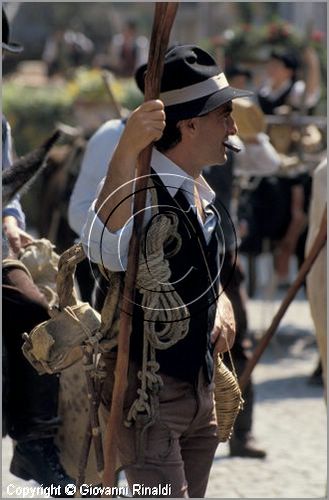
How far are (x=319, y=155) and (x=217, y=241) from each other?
7.67 m

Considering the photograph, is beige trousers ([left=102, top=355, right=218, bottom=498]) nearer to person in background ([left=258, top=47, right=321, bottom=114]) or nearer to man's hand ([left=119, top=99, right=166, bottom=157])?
man's hand ([left=119, top=99, right=166, bottom=157])

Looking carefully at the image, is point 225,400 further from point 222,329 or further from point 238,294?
point 238,294

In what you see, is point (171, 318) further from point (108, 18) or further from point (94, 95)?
point (108, 18)

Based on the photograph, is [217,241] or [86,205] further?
[86,205]

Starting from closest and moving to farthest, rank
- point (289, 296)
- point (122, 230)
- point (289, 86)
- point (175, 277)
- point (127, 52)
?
point (122, 230), point (175, 277), point (289, 296), point (289, 86), point (127, 52)

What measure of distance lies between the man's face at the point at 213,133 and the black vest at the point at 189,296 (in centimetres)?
20

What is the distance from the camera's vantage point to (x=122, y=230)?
436 cm

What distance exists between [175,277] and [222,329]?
350 mm

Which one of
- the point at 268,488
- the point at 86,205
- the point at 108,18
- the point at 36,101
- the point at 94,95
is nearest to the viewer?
the point at 86,205

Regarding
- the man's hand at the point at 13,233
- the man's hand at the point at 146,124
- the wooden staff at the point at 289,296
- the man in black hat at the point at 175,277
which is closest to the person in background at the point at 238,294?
the wooden staff at the point at 289,296

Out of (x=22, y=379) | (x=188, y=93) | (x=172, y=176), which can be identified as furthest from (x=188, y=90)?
(x=22, y=379)

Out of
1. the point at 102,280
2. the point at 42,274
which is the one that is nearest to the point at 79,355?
the point at 102,280

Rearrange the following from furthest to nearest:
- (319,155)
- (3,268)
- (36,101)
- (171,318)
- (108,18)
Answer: (108,18), (36,101), (319,155), (3,268), (171,318)

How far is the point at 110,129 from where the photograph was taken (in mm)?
6648
